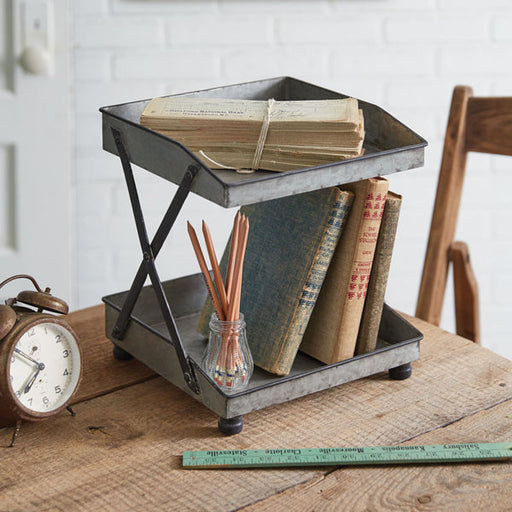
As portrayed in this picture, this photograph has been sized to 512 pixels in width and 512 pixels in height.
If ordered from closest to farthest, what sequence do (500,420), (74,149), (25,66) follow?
(500,420), (25,66), (74,149)

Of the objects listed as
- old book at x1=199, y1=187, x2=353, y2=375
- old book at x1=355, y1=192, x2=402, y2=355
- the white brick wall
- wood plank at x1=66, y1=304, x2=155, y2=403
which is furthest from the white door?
old book at x1=355, y1=192, x2=402, y2=355

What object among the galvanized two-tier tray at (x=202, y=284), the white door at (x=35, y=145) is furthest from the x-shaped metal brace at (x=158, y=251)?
the white door at (x=35, y=145)

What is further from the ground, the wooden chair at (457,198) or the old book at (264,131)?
the old book at (264,131)

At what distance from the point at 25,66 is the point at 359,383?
56.6 inches

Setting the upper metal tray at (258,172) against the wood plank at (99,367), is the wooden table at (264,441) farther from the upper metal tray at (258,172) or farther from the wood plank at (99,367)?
the upper metal tray at (258,172)

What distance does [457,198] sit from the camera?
4.55 ft

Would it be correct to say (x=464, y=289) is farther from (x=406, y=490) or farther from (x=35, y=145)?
(x=35, y=145)

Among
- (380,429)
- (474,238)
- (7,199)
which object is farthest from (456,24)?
(380,429)

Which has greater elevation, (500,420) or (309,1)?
(309,1)

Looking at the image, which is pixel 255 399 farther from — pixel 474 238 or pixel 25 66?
pixel 474 238

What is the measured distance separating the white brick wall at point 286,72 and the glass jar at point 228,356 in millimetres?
1372

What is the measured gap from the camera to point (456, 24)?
2.34m

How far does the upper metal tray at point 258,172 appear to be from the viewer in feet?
2.76

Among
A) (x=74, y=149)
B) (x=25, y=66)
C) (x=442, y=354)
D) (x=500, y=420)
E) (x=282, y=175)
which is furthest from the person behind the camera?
(x=74, y=149)
